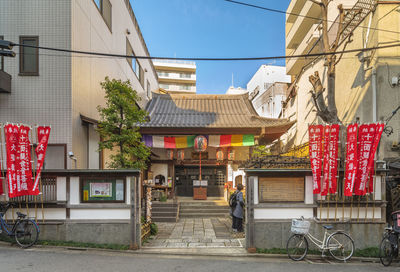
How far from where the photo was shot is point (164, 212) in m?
14.7

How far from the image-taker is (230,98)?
22781mm

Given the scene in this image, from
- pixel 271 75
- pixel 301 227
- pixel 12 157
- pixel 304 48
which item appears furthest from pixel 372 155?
pixel 271 75

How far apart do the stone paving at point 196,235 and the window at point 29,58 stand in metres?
8.62

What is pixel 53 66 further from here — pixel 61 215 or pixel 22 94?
pixel 61 215

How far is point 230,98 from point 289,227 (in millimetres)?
15272

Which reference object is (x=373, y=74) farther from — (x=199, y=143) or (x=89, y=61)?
(x=89, y=61)

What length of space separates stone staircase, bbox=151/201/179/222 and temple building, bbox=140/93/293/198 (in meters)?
2.66

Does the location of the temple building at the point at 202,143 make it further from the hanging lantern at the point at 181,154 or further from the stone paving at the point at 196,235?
the stone paving at the point at 196,235

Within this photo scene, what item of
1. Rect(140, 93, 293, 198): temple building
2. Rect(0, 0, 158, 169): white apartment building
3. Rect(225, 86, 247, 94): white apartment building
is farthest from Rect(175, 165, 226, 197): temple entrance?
Rect(225, 86, 247, 94): white apartment building

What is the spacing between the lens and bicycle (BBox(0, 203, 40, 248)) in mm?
8656

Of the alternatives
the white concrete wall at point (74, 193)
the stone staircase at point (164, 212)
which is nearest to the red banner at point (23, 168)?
the white concrete wall at point (74, 193)

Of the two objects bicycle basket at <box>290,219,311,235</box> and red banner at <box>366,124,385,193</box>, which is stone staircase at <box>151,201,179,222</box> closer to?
bicycle basket at <box>290,219,311,235</box>

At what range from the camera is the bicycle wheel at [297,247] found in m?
8.12

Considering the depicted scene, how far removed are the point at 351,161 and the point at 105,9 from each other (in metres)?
14.9
